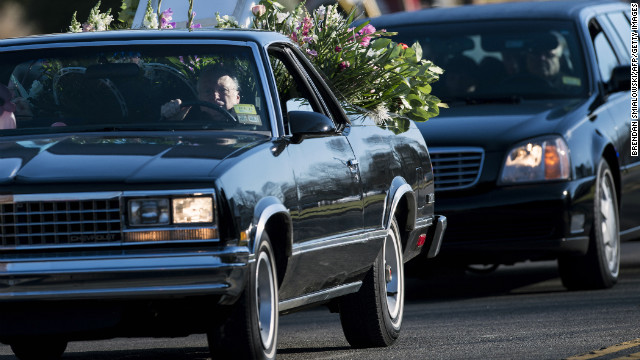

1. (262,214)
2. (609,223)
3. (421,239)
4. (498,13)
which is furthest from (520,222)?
(262,214)

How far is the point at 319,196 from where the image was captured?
687cm

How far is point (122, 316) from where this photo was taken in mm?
5789

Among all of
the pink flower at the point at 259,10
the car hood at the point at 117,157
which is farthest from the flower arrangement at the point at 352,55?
the car hood at the point at 117,157

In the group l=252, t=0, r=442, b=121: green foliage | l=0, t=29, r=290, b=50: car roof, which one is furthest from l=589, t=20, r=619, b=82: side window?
l=0, t=29, r=290, b=50: car roof

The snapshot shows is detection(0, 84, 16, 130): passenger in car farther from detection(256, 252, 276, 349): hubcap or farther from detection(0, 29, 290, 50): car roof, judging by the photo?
detection(256, 252, 276, 349): hubcap

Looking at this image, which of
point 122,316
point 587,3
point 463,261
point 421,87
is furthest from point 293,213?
point 587,3

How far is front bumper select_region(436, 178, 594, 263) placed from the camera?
10.5 meters

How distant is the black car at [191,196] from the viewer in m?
5.75

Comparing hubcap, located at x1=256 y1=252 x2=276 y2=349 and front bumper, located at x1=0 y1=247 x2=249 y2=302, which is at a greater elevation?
front bumper, located at x1=0 y1=247 x2=249 y2=302

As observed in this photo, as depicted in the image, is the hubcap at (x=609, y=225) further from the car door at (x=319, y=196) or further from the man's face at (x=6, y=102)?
the man's face at (x=6, y=102)

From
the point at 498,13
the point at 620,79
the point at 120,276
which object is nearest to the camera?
the point at 120,276

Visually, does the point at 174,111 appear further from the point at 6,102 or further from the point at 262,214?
the point at 262,214

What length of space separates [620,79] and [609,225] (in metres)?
1.12

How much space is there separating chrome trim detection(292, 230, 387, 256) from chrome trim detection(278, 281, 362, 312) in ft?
0.72
